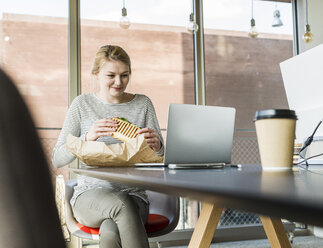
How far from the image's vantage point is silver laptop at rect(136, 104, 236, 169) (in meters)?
1.34

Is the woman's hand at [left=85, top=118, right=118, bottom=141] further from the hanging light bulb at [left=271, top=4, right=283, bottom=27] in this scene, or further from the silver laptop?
the hanging light bulb at [left=271, top=4, right=283, bottom=27]

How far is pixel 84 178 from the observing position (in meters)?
1.88

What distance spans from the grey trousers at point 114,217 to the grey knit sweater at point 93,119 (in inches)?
5.1

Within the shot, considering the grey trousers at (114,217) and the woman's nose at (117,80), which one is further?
the woman's nose at (117,80)

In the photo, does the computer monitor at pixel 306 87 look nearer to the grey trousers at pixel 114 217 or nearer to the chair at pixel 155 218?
the grey trousers at pixel 114 217

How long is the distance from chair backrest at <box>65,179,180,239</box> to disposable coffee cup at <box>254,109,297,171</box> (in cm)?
106

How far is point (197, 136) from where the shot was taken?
138 cm

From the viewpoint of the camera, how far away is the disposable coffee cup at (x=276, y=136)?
3.27ft

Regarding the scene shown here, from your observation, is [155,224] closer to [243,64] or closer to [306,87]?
[306,87]

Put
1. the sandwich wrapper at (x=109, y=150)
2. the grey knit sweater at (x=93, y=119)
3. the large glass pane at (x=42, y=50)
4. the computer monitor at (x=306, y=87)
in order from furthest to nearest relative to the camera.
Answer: the large glass pane at (x=42, y=50) → the grey knit sweater at (x=93, y=119) → the sandwich wrapper at (x=109, y=150) → the computer monitor at (x=306, y=87)

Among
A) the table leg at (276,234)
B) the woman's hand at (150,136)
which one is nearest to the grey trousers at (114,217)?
the woman's hand at (150,136)

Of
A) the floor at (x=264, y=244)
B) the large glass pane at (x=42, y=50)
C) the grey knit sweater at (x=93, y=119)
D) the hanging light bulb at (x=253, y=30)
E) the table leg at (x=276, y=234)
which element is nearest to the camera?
the table leg at (x=276, y=234)

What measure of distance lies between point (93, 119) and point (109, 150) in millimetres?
506

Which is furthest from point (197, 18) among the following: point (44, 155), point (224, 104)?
point (44, 155)
